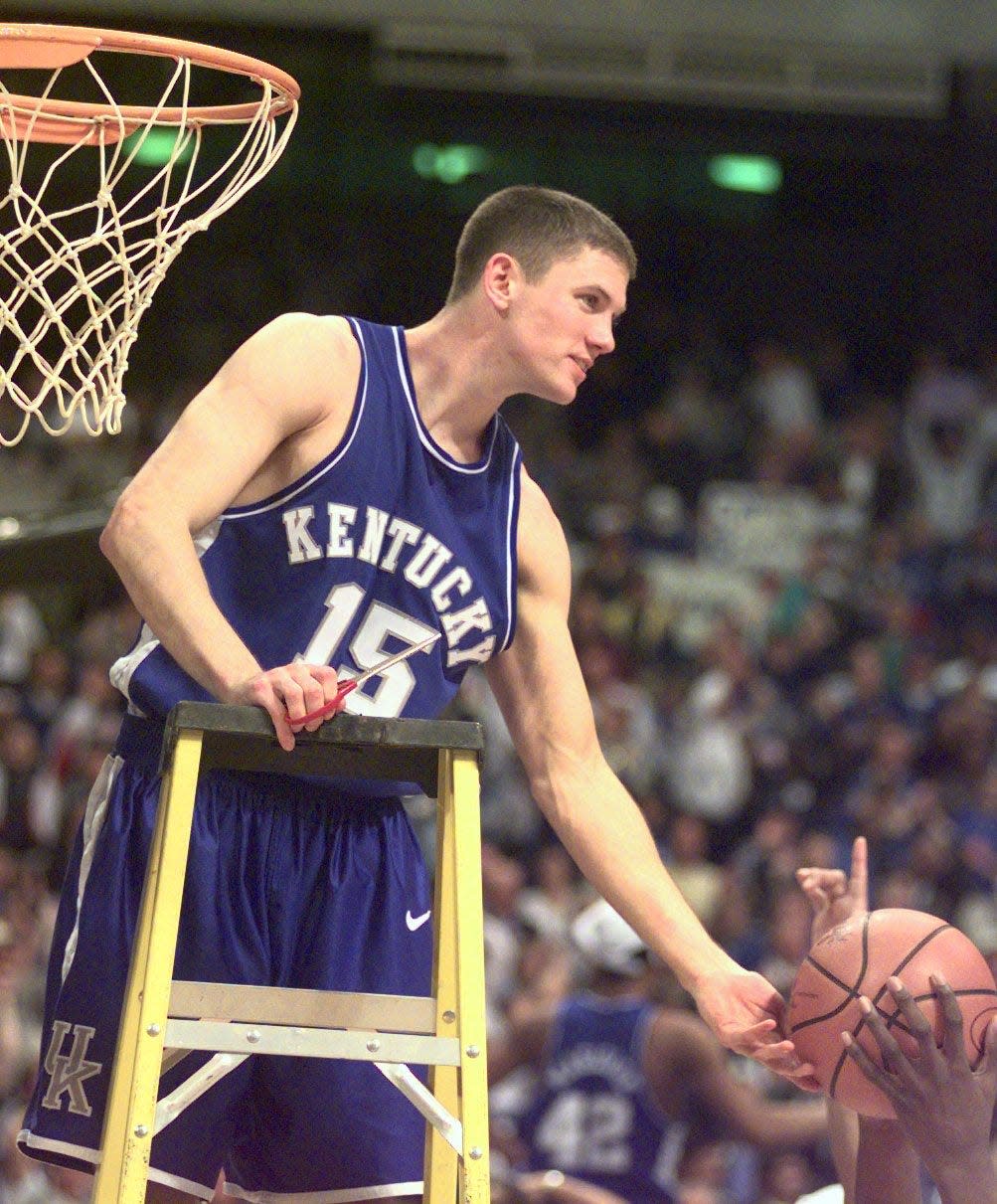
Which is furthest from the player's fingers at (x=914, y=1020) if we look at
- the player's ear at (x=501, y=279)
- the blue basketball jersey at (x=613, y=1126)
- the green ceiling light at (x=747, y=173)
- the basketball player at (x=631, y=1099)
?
the green ceiling light at (x=747, y=173)

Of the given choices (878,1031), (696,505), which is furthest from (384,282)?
(878,1031)

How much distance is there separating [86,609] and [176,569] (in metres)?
8.85

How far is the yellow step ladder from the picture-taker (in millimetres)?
2832

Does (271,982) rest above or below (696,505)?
below

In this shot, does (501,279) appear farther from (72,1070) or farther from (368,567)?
(72,1070)

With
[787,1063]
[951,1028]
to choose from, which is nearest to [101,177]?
[787,1063]

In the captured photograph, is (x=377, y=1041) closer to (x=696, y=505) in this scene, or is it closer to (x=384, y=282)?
(x=696, y=505)

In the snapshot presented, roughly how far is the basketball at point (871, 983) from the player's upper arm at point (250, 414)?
1.24 metres

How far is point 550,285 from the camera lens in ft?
11.7

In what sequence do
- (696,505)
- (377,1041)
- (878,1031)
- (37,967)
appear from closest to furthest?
1. (878,1031)
2. (377,1041)
3. (37,967)
4. (696,505)

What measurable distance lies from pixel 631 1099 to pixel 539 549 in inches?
137

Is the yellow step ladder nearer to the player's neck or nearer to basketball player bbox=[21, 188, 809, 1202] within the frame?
basketball player bbox=[21, 188, 809, 1202]

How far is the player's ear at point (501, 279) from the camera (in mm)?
3586

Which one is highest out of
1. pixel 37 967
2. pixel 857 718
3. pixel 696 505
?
pixel 696 505
